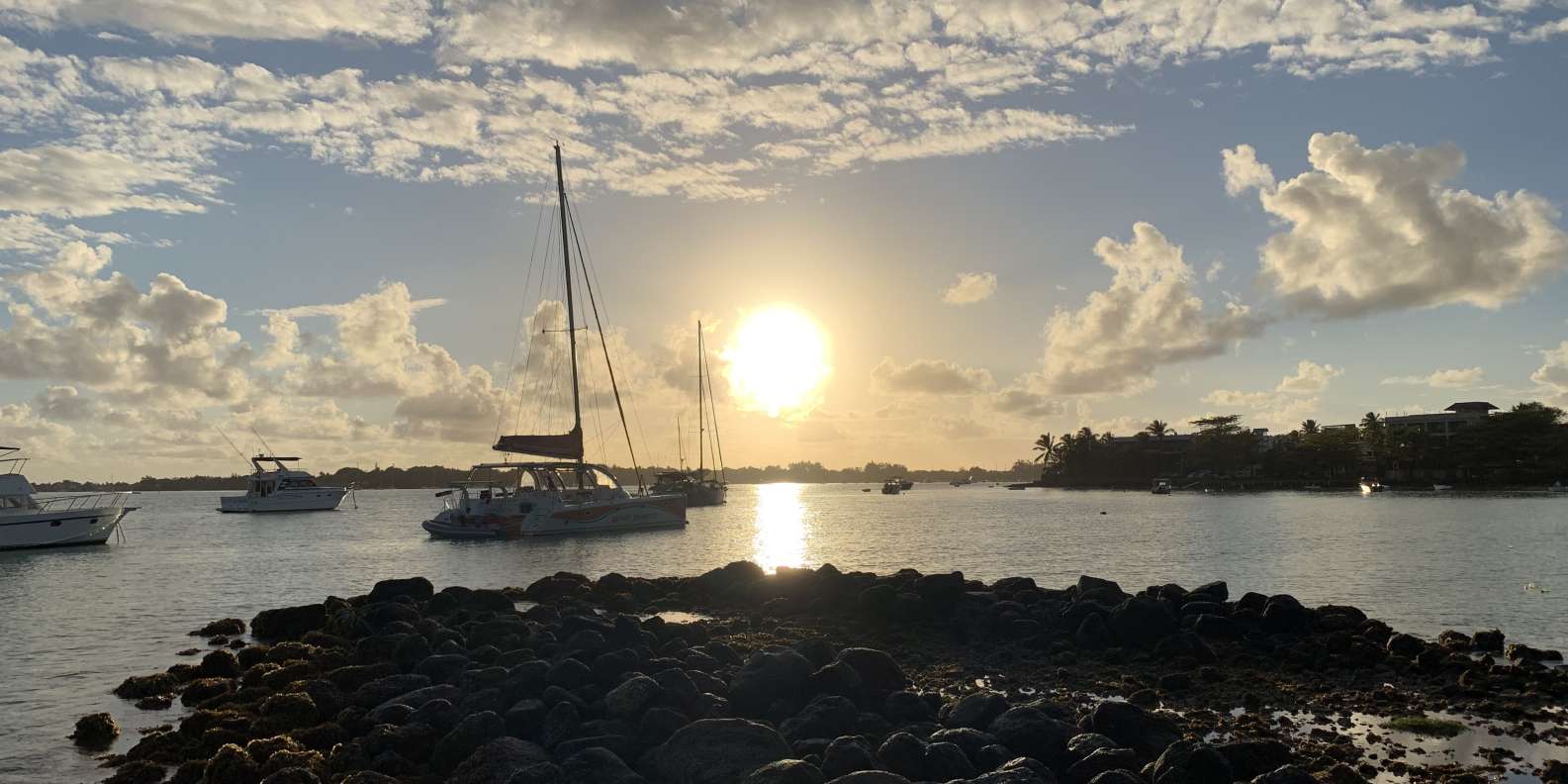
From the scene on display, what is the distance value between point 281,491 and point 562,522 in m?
71.3

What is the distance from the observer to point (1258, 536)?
64375 millimetres

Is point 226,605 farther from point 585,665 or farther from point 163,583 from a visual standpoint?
point 585,665

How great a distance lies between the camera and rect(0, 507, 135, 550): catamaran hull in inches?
2366

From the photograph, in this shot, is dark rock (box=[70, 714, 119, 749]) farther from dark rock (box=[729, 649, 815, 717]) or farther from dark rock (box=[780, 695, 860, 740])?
dark rock (box=[780, 695, 860, 740])

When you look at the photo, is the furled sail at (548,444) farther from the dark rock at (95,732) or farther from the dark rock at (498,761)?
the dark rock at (498,761)

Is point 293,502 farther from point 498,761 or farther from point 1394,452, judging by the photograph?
point 1394,452

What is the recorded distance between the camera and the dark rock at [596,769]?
43.4ft

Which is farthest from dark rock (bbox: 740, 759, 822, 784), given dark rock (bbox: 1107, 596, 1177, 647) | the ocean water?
dark rock (bbox: 1107, 596, 1177, 647)

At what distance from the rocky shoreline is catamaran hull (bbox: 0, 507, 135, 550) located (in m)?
42.9

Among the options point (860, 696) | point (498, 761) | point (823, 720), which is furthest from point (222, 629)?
point (823, 720)

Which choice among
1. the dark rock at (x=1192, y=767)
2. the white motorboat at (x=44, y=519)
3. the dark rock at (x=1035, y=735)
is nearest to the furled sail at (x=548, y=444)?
the white motorboat at (x=44, y=519)

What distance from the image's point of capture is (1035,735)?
14.7 meters

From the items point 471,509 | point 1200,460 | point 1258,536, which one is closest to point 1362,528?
point 1258,536

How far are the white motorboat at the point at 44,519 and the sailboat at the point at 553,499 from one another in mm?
21297
